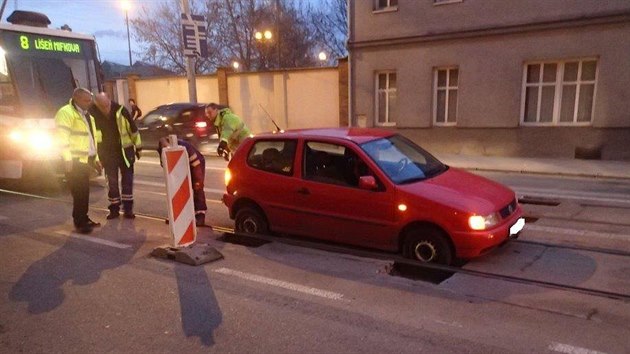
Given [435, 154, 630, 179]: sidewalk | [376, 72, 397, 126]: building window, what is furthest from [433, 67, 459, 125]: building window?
[435, 154, 630, 179]: sidewalk

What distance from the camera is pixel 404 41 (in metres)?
16.2

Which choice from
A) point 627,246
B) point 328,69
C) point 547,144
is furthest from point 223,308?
point 328,69

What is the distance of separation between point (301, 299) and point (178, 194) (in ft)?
6.56

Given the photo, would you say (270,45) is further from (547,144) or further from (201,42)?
(547,144)

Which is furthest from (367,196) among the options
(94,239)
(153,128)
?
(153,128)

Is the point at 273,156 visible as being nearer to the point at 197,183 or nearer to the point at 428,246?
the point at 197,183

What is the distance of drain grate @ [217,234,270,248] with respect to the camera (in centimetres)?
629

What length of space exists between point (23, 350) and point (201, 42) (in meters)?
14.2

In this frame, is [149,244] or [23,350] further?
[149,244]

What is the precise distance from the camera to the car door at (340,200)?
5.28 metres

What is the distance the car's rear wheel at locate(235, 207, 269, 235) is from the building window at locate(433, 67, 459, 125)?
11081 millimetres

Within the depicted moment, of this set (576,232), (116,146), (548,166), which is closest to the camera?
(576,232)

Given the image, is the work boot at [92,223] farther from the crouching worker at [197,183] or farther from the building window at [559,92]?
the building window at [559,92]

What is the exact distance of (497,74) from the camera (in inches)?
578
